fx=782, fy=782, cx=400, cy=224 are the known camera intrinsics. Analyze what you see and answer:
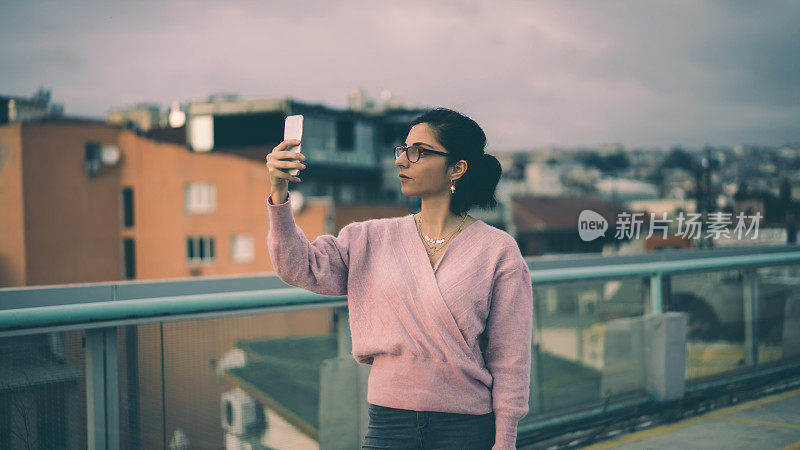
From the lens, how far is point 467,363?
235 cm

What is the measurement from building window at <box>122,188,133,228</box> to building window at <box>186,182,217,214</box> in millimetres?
5351

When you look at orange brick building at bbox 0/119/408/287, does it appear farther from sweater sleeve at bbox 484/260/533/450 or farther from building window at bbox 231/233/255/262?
sweater sleeve at bbox 484/260/533/450

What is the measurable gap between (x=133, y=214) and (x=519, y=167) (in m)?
54.6

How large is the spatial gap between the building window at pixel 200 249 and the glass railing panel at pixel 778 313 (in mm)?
49114

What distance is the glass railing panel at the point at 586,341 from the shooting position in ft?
17.6

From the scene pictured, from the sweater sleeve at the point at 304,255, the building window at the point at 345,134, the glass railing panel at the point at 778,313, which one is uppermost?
the building window at the point at 345,134

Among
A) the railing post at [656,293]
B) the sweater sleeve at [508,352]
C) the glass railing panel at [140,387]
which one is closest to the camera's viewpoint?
the sweater sleeve at [508,352]

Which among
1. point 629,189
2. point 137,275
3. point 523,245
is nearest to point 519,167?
point 629,189

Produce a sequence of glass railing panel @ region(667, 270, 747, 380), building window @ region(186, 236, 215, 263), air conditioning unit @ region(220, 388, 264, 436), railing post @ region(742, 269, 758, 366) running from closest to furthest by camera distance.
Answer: air conditioning unit @ region(220, 388, 264, 436) → glass railing panel @ region(667, 270, 747, 380) → railing post @ region(742, 269, 758, 366) → building window @ region(186, 236, 215, 263)

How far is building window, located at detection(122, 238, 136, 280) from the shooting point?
2255 inches

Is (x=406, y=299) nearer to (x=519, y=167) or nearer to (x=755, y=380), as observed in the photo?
(x=755, y=380)

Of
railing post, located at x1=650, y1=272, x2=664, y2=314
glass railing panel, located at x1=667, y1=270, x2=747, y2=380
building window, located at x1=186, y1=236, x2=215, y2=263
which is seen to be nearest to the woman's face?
railing post, located at x1=650, y1=272, x2=664, y2=314

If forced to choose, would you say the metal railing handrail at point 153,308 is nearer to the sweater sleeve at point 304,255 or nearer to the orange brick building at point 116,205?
the sweater sleeve at point 304,255

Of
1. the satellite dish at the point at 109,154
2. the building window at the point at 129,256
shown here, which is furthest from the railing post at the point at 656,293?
the building window at the point at 129,256
